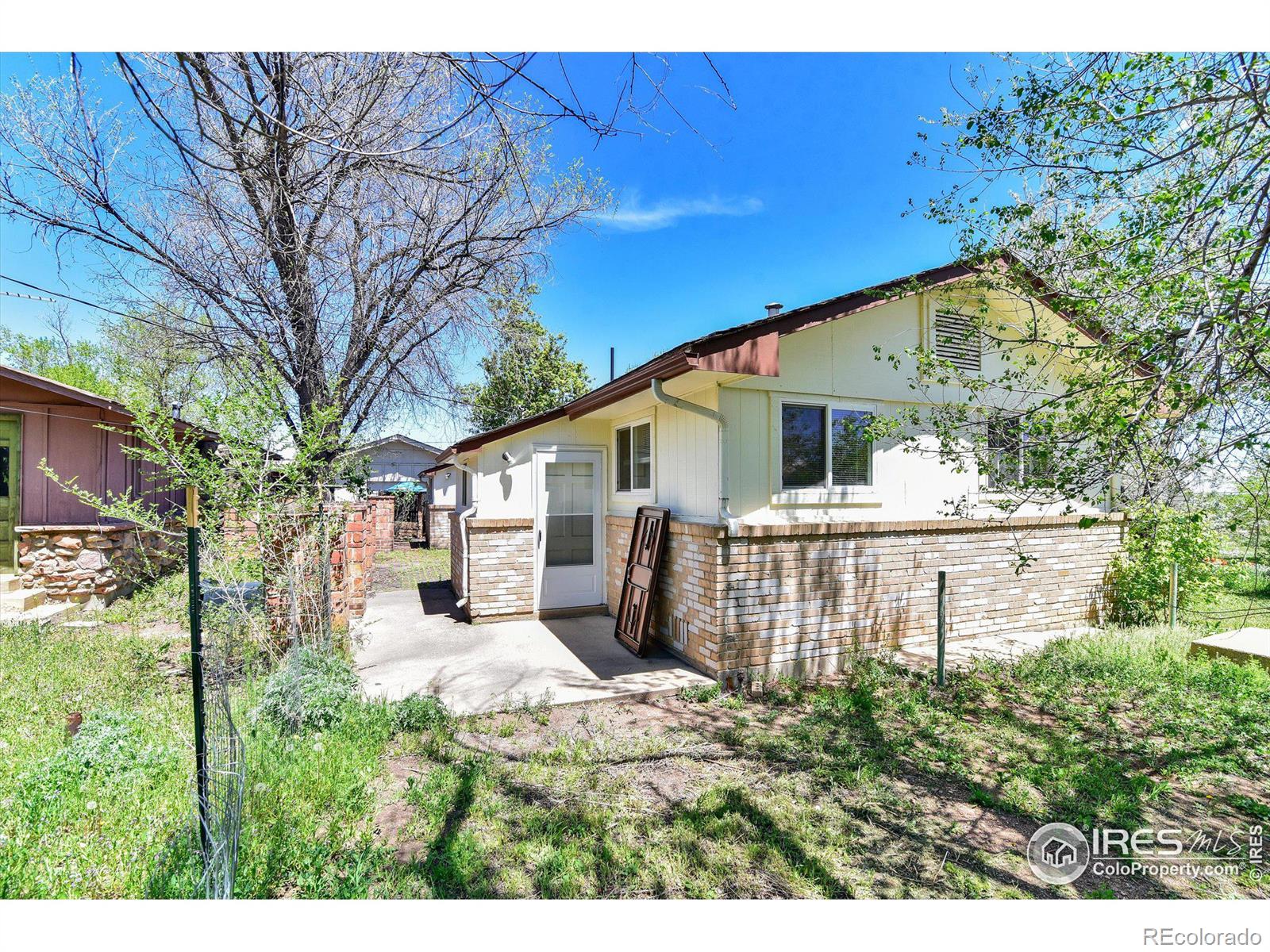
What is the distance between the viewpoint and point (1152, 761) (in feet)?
12.4

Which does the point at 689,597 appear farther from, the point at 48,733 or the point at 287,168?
the point at 287,168

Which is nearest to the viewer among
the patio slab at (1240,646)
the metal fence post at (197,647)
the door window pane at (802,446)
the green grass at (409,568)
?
the metal fence post at (197,647)

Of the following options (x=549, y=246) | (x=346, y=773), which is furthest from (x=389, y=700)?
(x=549, y=246)

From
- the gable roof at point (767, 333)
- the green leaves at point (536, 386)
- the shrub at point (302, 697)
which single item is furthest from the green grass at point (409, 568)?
the gable roof at point (767, 333)

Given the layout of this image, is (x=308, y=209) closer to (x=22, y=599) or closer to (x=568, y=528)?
(x=568, y=528)

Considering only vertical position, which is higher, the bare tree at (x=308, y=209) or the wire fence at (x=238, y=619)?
the bare tree at (x=308, y=209)

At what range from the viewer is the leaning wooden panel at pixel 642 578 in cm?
595

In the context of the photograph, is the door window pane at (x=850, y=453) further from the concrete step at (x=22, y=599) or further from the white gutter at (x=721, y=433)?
the concrete step at (x=22, y=599)

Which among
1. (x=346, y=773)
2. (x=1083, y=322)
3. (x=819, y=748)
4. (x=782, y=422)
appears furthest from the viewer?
(x=782, y=422)

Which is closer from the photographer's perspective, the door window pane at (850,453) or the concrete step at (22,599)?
the door window pane at (850,453)

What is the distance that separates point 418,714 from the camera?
423 cm

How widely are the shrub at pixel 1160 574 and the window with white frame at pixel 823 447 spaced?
4.10 m

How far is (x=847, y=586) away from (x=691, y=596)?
68.1 inches
